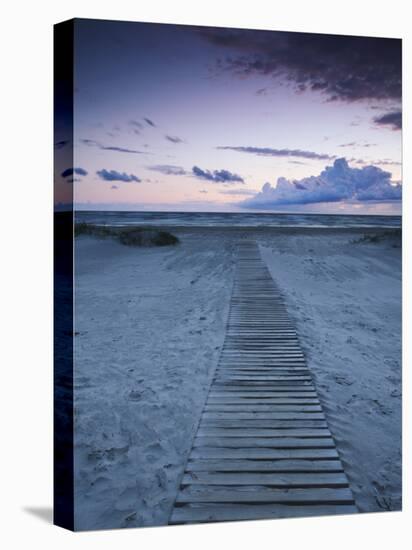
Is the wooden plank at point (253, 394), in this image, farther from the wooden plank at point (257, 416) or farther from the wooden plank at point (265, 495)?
the wooden plank at point (265, 495)

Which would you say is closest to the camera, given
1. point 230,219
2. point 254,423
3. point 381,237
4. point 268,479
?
point 268,479

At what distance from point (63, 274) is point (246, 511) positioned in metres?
1.91

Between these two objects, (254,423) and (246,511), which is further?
(254,423)

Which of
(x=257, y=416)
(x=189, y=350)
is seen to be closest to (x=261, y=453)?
(x=257, y=416)

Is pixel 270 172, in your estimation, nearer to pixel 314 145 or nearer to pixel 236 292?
pixel 314 145

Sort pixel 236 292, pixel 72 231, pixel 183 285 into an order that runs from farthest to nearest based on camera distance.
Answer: pixel 236 292 < pixel 183 285 < pixel 72 231

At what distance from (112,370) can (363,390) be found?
1825 mm

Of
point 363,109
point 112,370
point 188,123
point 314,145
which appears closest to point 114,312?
point 112,370

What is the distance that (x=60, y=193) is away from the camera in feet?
18.0

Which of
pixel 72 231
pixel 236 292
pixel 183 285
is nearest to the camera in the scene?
pixel 72 231

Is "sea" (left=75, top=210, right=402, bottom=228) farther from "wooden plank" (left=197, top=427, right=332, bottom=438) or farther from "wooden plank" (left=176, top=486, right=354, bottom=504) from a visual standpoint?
"wooden plank" (left=176, top=486, right=354, bottom=504)

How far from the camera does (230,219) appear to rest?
5918mm

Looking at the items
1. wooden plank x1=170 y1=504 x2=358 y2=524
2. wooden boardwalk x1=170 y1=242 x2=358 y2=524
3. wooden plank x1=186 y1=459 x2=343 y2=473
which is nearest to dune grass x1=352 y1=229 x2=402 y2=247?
wooden boardwalk x1=170 y1=242 x2=358 y2=524

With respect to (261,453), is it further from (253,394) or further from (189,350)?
(189,350)
